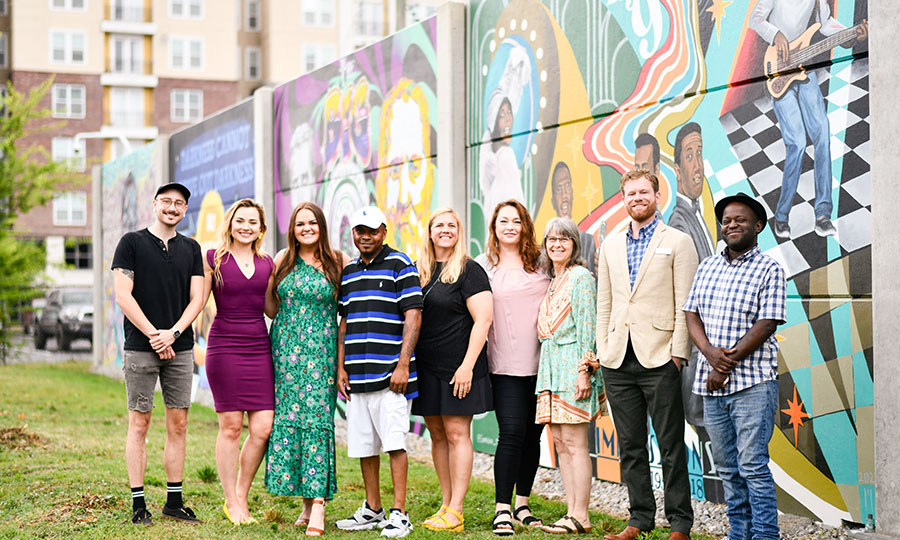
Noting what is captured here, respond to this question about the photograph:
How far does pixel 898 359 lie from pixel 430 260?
8.93 feet

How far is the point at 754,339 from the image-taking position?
484cm

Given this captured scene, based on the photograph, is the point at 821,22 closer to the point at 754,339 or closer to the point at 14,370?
the point at 754,339

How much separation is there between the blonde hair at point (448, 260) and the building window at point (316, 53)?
47586 mm

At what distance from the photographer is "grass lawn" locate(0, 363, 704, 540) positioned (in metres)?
5.97

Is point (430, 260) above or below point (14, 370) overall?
above

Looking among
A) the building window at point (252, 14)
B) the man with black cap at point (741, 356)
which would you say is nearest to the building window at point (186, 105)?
the building window at point (252, 14)

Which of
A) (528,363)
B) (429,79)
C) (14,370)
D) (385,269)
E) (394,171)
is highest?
(429,79)

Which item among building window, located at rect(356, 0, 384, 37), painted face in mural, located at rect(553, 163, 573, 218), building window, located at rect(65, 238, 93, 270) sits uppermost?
building window, located at rect(356, 0, 384, 37)

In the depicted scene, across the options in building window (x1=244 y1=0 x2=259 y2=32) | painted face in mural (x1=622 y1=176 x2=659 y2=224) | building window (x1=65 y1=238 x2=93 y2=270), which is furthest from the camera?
building window (x1=244 y1=0 x2=259 y2=32)

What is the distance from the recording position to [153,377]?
6.20 meters

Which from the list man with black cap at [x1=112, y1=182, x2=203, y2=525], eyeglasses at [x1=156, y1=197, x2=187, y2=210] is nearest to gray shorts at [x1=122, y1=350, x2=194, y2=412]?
man with black cap at [x1=112, y1=182, x2=203, y2=525]

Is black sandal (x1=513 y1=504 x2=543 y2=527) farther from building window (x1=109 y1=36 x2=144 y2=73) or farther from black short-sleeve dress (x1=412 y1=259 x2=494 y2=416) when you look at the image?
building window (x1=109 y1=36 x2=144 y2=73)

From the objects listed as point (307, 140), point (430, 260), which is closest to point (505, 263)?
point (430, 260)

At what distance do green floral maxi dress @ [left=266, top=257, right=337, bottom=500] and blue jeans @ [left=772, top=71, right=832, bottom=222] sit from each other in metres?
2.87
